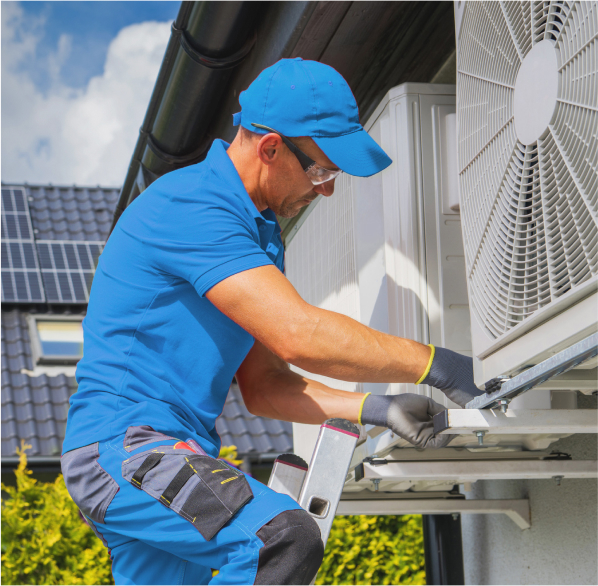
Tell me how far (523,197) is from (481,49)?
0.42 meters

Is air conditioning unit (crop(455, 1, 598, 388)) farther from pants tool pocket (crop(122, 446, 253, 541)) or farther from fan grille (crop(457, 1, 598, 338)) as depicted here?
pants tool pocket (crop(122, 446, 253, 541))

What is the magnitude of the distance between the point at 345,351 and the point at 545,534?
A: 4.50 ft

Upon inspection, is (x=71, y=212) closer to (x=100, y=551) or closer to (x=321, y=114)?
(x=100, y=551)

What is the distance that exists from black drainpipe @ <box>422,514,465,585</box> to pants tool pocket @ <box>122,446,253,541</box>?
7.20 ft

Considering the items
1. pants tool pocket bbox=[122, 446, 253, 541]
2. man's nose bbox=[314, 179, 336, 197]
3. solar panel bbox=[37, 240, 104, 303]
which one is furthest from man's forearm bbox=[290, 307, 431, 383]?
solar panel bbox=[37, 240, 104, 303]

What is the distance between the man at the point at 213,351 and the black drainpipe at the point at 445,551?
1730 millimetres

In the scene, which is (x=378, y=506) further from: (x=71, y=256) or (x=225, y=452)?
(x=71, y=256)

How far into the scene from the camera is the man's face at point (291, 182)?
5.42 feet

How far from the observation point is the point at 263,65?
2.47 meters

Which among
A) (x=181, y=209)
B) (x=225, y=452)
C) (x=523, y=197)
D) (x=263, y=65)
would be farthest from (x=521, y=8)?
(x=225, y=452)

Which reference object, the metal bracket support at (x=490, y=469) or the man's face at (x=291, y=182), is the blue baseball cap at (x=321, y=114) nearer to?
the man's face at (x=291, y=182)

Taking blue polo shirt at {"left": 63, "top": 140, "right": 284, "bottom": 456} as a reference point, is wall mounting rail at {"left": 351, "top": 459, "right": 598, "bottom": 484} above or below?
below

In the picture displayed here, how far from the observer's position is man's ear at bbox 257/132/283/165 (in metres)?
1.63

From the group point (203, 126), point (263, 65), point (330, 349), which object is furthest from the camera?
point (203, 126)
